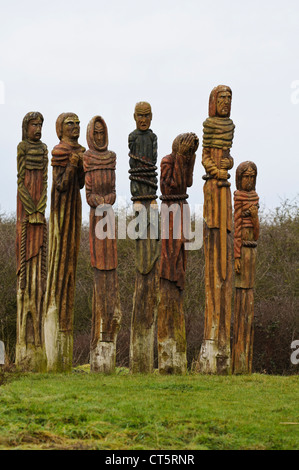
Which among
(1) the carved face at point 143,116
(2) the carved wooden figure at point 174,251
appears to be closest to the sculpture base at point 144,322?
(2) the carved wooden figure at point 174,251

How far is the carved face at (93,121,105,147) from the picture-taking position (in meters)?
11.8

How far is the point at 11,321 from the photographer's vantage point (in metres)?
21.3

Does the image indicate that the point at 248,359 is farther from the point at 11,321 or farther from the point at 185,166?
the point at 11,321

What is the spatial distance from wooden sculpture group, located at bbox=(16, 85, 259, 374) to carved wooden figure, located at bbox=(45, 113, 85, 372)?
0.01 meters

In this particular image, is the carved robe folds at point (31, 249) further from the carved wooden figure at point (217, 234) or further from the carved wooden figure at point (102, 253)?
the carved wooden figure at point (217, 234)

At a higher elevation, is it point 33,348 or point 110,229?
point 110,229

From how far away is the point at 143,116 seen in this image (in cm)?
1196

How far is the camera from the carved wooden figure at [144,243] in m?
11.7

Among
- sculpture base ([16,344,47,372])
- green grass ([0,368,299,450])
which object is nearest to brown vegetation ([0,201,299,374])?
sculpture base ([16,344,47,372])

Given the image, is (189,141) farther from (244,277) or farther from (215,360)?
(215,360)

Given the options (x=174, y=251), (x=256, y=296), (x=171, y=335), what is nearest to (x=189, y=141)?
(x=174, y=251)

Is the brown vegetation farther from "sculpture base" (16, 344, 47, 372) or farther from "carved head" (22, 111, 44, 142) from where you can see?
"carved head" (22, 111, 44, 142)
